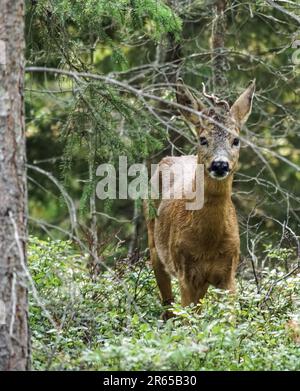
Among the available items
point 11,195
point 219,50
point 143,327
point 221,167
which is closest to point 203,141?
point 221,167

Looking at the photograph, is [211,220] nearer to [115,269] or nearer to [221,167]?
[221,167]

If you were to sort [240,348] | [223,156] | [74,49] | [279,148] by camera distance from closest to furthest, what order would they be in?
[240,348] → [74,49] → [223,156] → [279,148]

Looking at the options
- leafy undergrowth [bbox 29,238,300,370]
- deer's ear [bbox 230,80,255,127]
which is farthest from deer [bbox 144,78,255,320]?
leafy undergrowth [bbox 29,238,300,370]

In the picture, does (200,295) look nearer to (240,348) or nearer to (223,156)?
(223,156)

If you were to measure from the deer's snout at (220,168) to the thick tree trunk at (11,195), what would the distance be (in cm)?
294

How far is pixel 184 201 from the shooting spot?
986cm

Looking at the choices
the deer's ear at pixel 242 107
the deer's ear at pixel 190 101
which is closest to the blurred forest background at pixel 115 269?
the deer's ear at pixel 190 101

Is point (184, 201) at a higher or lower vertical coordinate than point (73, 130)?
lower

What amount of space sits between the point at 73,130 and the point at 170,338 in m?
1.87

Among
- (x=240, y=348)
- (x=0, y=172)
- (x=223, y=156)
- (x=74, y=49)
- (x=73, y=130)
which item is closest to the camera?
(x=0, y=172)

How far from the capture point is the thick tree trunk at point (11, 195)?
6.16m

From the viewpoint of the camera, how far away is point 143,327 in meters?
7.00

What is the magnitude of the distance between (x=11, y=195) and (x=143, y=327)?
1419mm
